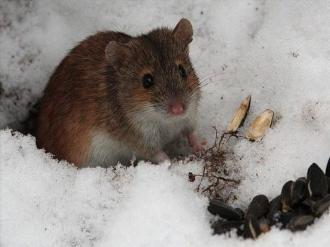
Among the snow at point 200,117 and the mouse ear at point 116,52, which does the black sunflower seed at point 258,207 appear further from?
the mouse ear at point 116,52

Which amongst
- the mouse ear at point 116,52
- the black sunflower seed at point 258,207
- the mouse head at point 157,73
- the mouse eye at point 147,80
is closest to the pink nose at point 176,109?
the mouse head at point 157,73

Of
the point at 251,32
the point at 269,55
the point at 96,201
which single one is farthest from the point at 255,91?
the point at 96,201

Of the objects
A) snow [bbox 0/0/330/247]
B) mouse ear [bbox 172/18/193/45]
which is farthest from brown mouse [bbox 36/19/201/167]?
snow [bbox 0/0/330/247]

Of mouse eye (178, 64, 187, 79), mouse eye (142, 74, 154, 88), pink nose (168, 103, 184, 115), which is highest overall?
mouse eye (178, 64, 187, 79)

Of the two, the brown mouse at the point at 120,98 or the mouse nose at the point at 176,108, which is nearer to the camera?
the mouse nose at the point at 176,108

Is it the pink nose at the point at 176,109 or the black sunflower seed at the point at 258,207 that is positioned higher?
the pink nose at the point at 176,109

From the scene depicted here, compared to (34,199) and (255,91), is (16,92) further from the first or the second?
(255,91)

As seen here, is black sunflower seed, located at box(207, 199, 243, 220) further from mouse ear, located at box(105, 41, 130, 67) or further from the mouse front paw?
mouse ear, located at box(105, 41, 130, 67)

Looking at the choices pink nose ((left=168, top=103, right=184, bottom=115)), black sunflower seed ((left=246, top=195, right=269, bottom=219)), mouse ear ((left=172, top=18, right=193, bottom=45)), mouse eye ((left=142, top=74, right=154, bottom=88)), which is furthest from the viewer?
mouse ear ((left=172, top=18, right=193, bottom=45))
